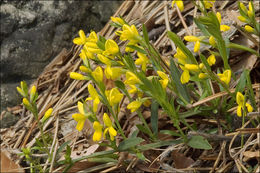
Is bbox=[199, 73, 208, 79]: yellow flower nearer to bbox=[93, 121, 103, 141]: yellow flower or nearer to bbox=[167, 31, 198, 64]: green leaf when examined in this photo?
bbox=[167, 31, 198, 64]: green leaf

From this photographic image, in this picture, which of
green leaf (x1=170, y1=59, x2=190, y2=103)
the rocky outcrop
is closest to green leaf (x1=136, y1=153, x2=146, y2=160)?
green leaf (x1=170, y1=59, x2=190, y2=103)

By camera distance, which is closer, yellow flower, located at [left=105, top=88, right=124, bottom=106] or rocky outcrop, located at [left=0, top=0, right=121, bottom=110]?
yellow flower, located at [left=105, top=88, right=124, bottom=106]

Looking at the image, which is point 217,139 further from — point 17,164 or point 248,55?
point 17,164

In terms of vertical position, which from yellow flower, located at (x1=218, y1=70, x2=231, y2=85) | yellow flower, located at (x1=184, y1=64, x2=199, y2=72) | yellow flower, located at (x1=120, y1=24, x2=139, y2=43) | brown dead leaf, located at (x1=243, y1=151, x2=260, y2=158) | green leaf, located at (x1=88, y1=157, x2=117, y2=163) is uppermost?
yellow flower, located at (x1=120, y1=24, x2=139, y2=43)

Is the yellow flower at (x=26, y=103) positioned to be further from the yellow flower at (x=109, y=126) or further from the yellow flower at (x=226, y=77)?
the yellow flower at (x=226, y=77)

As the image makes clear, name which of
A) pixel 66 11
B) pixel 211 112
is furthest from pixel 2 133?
pixel 211 112

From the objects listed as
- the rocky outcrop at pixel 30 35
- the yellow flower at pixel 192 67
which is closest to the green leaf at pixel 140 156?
the yellow flower at pixel 192 67

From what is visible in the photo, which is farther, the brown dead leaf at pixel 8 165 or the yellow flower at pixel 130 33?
the brown dead leaf at pixel 8 165
